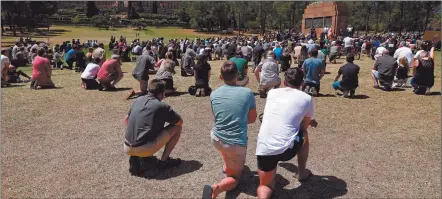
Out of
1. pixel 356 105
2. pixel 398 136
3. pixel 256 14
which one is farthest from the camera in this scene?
pixel 256 14

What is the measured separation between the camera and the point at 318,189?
506 cm

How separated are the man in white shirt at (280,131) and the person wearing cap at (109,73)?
29.2ft

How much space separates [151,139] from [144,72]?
21.0 ft

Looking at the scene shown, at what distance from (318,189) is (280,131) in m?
1.28

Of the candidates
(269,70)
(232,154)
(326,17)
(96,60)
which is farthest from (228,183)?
(326,17)

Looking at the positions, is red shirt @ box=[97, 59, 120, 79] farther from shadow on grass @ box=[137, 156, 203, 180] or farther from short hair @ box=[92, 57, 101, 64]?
shadow on grass @ box=[137, 156, 203, 180]

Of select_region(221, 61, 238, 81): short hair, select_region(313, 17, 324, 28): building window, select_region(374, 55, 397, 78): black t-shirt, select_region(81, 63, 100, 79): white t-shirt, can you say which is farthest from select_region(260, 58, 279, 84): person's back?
select_region(313, 17, 324, 28): building window

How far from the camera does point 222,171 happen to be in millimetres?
5703

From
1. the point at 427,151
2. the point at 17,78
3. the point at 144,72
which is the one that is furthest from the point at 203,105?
the point at 17,78

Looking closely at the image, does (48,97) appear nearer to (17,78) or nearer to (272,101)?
(17,78)

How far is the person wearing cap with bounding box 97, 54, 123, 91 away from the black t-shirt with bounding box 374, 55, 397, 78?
347 inches

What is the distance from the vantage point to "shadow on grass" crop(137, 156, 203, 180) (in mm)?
5523

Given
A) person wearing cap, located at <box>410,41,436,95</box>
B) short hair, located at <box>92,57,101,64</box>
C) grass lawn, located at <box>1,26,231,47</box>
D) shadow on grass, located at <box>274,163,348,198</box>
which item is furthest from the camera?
grass lawn, located at <box>1,26,231,47</box>

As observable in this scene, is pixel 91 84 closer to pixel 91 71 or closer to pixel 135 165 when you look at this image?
pixel 91 71
